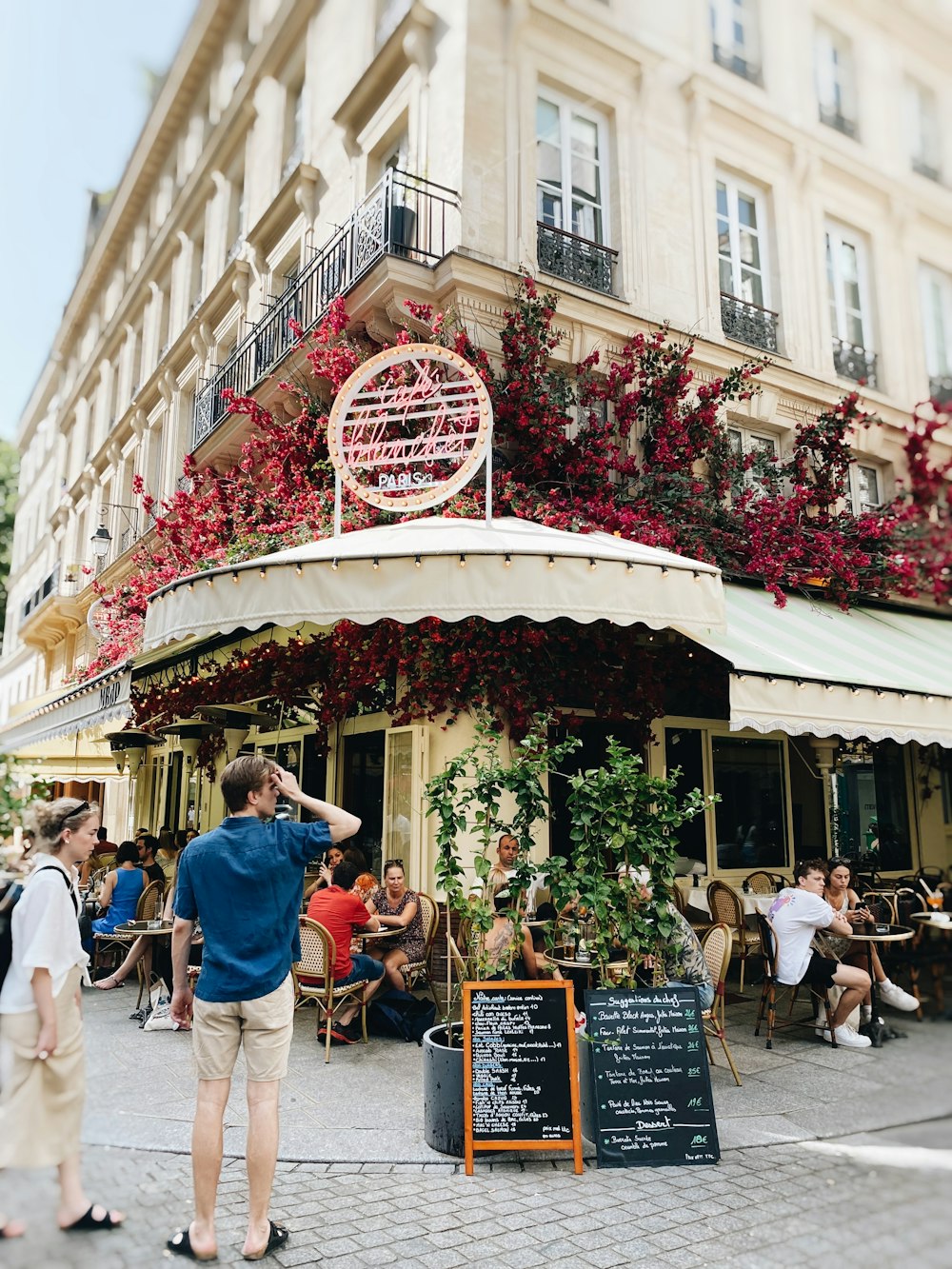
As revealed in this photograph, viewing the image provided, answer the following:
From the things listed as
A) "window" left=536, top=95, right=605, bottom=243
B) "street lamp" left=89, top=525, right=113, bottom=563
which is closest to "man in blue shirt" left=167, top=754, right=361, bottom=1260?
"window" left=536, top=95, right=605, bottom=243

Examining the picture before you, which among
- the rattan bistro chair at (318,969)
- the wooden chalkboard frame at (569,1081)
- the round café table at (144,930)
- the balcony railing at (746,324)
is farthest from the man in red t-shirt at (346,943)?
the balcony railing at (746,324)

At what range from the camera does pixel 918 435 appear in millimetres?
979

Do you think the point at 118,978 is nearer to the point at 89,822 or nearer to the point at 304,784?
the point at 304,784

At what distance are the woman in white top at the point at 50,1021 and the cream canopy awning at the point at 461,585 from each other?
2.68m

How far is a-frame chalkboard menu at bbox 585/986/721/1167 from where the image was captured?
4266 millimetres

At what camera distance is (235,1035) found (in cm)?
341

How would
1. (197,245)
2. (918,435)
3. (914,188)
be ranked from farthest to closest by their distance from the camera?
(197,245) → (914,188) → (918,435)

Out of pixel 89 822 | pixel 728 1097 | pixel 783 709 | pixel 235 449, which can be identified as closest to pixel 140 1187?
pixel 89 822

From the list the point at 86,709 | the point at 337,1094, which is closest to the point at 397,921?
the point at 337,1094

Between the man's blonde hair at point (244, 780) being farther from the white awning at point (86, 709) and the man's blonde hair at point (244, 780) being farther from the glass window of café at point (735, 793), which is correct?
the glass window of café at point (735, 793)

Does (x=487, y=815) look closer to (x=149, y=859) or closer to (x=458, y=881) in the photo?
(x=458, y=881)

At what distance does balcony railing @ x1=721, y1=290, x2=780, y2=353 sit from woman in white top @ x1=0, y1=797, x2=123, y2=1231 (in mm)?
3001

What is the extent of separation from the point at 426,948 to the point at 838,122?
7.05 m

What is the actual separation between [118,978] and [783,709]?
6.64m
